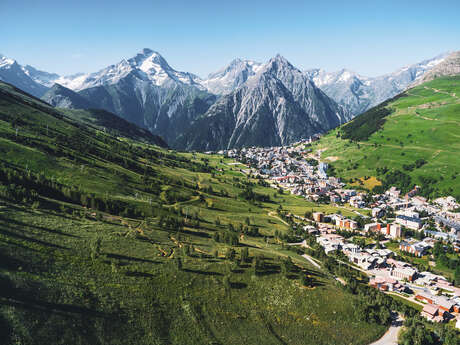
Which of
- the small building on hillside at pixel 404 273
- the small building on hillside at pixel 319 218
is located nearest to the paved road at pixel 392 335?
the small building on hillside at pixel 404 273

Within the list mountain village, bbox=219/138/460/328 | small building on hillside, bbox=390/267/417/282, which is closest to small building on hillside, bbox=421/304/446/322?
mountain village, bbox=219/138/460/328

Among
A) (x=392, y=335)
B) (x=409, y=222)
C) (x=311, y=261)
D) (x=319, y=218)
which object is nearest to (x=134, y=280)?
(x=392, y=335)

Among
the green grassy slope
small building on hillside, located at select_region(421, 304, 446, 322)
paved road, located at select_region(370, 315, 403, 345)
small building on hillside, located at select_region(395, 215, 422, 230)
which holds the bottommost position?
paved road, located at select_region(370, 315, 403, 345)

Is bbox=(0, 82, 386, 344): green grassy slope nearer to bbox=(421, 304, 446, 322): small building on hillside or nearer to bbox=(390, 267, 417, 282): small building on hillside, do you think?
bbox=(421, 304, 446, 322): small building on hillside

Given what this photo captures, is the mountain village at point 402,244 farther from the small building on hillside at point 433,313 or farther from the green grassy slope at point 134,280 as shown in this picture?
the green grassy slope at point 134,280

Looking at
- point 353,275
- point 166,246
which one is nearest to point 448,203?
point 353,275

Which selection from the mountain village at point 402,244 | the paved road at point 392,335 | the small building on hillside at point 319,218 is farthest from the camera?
the small building on hillside at point 319,218
